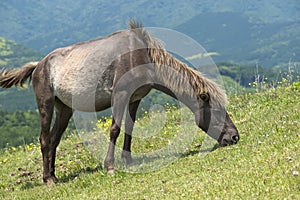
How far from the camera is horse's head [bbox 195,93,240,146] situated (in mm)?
11680

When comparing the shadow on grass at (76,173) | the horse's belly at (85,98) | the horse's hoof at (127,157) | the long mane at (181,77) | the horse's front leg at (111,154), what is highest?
the long mane at (181,77)

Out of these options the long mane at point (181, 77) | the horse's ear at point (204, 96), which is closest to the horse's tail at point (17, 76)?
the long mane at point (181, 77)

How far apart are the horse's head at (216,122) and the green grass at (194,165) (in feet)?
1.26

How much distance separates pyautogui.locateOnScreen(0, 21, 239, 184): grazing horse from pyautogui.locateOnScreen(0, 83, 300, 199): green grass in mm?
818

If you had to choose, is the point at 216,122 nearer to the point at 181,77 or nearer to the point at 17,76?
the point at 181,77

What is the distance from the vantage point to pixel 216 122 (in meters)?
11.9

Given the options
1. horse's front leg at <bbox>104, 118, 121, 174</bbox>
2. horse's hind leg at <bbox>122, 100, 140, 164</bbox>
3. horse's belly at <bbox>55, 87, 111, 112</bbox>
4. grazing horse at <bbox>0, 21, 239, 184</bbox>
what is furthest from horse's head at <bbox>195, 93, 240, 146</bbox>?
horse's belly at <bbox>55, 87, 111, 112</bbox>

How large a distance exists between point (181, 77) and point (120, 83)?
1.65 m

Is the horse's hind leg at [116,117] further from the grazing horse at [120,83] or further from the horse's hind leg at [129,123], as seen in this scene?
the horse's hind leg at [129,123]

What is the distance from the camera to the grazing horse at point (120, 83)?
11.9m

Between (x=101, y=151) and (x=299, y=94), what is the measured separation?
7.02 m

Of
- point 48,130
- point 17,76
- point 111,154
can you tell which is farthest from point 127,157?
point 17,76

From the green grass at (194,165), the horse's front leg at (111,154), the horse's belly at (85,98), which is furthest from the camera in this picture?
the horse's belly at (85,98)

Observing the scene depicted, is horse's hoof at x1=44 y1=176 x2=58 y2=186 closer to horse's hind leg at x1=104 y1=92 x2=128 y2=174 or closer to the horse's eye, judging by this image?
horse's hind leg at x1=104 y1=92 x2=128 y2=174
